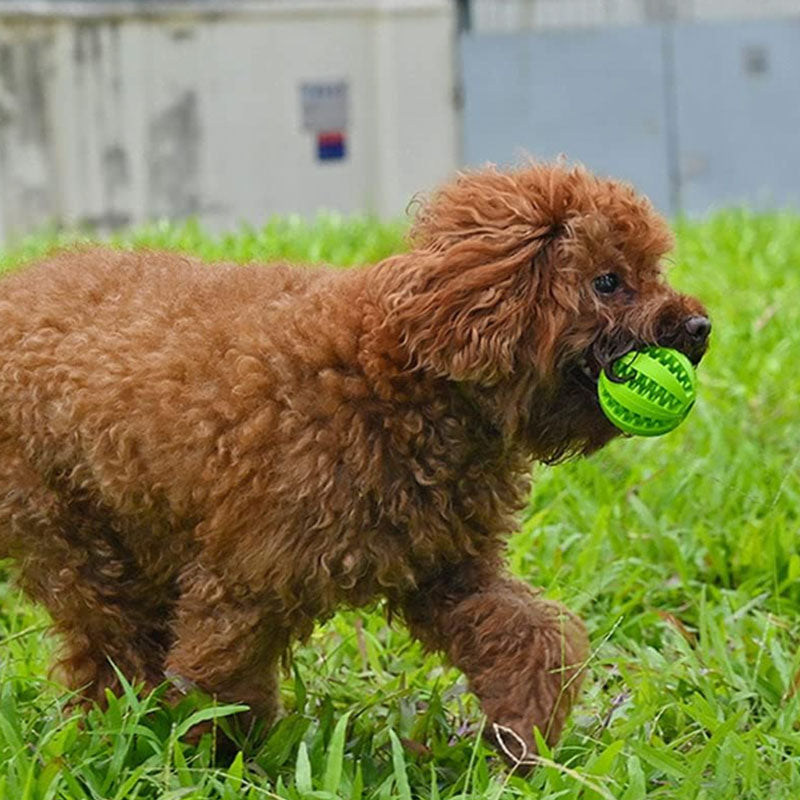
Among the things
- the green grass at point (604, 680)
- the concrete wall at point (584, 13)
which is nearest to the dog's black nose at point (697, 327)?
the green grass at point (604, 680)

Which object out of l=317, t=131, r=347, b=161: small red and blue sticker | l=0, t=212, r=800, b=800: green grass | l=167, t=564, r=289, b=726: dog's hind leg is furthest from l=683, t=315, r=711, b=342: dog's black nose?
l=317, t=131, r=347, b=161: small red and blue sticker

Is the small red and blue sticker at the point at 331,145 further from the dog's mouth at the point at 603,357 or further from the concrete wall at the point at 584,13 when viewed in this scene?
the dog's mouth at the point at 603,357

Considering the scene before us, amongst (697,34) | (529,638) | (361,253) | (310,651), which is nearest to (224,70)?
(697,34)

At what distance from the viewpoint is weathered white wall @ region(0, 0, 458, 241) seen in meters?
11.8

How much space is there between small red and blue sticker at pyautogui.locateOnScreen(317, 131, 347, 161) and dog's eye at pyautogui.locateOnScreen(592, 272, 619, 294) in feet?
30.6

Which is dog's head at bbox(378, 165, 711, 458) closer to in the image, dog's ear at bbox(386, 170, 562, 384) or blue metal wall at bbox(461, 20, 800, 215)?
dog's ear at bbox(386, 170, 562, 384)

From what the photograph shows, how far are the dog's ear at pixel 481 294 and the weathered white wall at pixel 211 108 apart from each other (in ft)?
28.2

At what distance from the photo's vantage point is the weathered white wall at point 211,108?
465 inches

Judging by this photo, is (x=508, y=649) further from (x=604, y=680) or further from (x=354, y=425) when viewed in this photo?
(x=604, y=680)

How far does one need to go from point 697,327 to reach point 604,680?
1.00 meters

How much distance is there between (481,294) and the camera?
329cm

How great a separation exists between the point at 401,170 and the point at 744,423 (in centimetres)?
715

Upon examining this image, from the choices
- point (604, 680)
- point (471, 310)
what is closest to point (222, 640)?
point (471, 310)

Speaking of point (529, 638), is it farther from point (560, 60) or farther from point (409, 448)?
point (560, 60)
